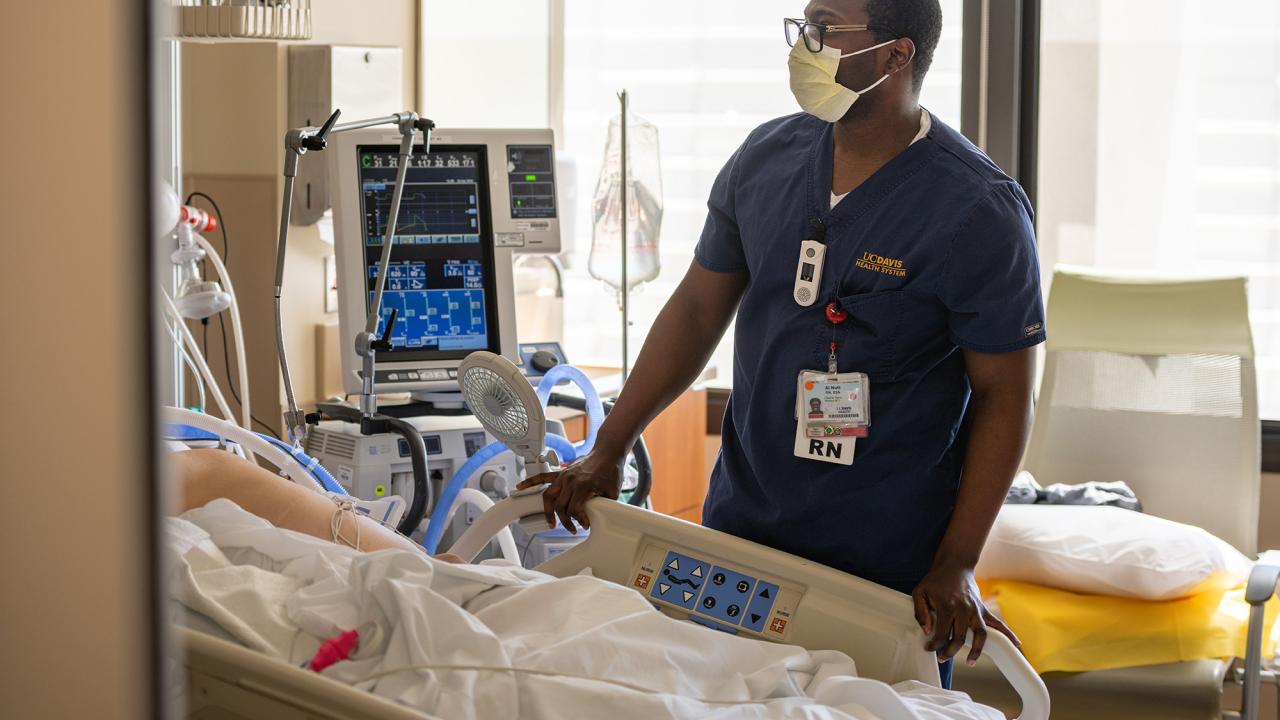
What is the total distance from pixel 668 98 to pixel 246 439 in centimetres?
231

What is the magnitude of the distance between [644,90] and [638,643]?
2930 millimetres

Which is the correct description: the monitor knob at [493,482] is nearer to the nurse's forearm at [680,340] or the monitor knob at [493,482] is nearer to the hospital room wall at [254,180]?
the nurse's forearm at [680,340]

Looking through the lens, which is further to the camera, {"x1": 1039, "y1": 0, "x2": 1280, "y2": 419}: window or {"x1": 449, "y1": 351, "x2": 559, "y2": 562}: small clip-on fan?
{"x1": 1039, "y1": 0, "x2": 1280, "y2": 419}: window

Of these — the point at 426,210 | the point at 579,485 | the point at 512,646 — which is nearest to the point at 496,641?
the point at 512,646

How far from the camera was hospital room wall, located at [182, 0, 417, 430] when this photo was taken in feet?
11.0

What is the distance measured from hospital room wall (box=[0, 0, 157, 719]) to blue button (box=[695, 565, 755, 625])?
1.18 metres

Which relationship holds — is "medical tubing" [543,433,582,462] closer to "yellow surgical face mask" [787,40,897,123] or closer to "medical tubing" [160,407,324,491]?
"medical tubing" [160,407,324,491]

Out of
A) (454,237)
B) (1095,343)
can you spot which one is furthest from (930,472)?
(1095,343)

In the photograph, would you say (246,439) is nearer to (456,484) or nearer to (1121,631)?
(456,484)

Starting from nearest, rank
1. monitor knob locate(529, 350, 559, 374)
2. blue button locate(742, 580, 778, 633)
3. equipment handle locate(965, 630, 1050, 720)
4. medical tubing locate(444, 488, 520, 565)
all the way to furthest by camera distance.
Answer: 1. equipment handle locate(965, 630, 1050, 720)
2. blue button locate(742, 580, 778, 633)
3. medical tubing locate(444, 488, 520, 565)
4. monitor knob locate(529, 350, 559, 374)

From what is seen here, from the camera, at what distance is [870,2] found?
177cm

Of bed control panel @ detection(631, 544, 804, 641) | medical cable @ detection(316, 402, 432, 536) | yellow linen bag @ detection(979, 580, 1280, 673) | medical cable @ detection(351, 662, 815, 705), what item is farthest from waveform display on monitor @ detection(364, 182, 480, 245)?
medical cable @ detection(351, 662, 815, 705)

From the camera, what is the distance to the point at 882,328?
1.70 metres

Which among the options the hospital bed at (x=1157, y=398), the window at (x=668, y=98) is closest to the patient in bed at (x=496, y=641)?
the hospital bed at (x=1157, y=398)
